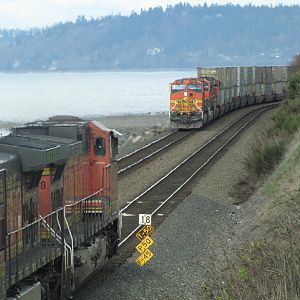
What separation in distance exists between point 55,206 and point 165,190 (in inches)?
445

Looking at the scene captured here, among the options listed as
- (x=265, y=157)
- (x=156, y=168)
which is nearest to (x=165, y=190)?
(x=156, y=168)

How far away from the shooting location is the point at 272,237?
13164 millimetres

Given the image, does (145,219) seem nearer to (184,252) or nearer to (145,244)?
(145,244)

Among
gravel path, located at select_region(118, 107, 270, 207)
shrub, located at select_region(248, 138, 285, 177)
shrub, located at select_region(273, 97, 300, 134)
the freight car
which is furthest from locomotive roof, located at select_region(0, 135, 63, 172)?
shrub, located at select_region(273, 97, 300, 134)

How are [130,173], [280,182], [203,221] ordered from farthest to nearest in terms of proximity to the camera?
1. [130,173]
2. [280,182]
3. [203,221]

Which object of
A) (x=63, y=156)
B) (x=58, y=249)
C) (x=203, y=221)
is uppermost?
(x=63, y=156)

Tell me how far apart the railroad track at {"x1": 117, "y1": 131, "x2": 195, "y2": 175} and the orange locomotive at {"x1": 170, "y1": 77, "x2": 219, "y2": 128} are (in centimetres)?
115

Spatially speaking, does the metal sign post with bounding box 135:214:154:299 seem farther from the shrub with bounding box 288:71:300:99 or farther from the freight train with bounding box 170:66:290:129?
the freight train with bounding box 170:66:290:129

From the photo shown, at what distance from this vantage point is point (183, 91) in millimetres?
44125

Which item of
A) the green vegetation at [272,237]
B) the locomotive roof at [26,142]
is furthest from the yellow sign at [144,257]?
the locomotive roof at [26,142]

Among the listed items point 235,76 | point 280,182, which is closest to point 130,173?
point 280,182

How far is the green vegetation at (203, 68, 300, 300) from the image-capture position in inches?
340

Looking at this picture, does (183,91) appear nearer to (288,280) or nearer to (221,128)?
(221,128)

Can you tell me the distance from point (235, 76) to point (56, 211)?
4654 cm
